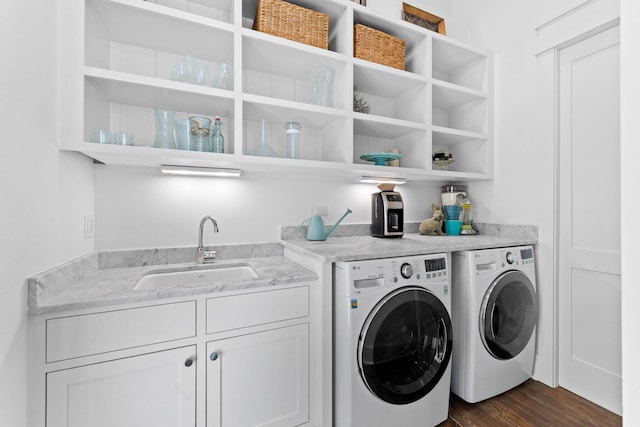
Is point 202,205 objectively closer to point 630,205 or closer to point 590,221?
point 630,205

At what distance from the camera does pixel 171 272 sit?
5.56 ft

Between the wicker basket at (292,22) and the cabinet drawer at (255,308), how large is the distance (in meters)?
1.46

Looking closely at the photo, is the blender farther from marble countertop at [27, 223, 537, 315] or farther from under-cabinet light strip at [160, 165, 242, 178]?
under-cabinet light strip at [160, 165, 242, 178]

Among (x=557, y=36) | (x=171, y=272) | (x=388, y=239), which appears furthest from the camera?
(x=388, y=239)

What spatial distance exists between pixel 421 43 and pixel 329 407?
2.45 meters

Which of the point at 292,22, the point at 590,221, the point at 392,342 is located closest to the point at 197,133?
the point at 292,22

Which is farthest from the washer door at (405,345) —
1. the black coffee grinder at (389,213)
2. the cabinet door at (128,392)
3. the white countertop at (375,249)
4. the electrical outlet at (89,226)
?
the electrical outlet at (89,226)

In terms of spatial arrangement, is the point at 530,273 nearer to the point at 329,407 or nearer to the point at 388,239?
the point at 388,239

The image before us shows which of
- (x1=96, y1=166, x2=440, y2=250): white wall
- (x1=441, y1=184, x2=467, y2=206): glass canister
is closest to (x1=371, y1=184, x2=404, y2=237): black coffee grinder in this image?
(x1=96, y1=166, x2=440, y2=250): white wall

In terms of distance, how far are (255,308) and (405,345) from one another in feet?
2.70

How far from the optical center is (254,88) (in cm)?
198

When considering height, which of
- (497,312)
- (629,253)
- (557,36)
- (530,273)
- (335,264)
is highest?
(557,36)

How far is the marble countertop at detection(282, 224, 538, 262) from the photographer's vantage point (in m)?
1.51

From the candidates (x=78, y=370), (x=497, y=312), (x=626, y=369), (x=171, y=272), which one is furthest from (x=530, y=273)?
(x=78, y=370)
